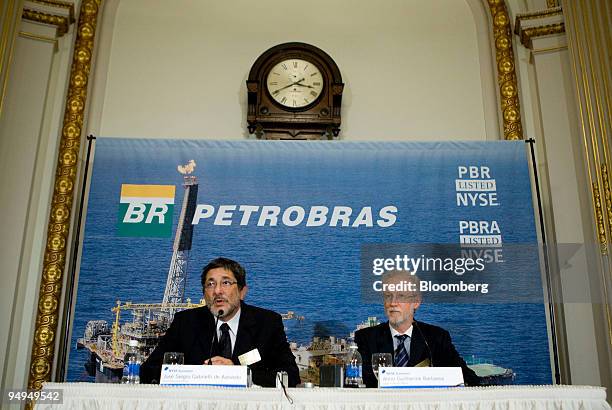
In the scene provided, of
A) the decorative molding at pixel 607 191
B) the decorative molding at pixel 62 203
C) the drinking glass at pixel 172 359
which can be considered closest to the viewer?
the drinking glass at pixel 172 359

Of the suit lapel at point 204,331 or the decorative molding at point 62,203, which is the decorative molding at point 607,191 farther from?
the decorative molding at point 62,203

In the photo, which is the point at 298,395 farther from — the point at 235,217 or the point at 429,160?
the point at 429,160

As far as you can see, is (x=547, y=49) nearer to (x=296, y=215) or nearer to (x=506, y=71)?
(x=506, y=71)

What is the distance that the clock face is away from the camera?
4.67 m

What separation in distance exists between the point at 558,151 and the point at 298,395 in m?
2.81

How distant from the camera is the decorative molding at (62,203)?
13.4ft

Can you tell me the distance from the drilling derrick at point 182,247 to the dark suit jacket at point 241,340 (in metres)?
0.12

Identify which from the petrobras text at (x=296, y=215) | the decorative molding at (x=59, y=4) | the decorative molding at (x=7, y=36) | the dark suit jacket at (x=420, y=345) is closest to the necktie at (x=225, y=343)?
the petrobras text at (x=296, y=215)

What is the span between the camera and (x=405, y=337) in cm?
389

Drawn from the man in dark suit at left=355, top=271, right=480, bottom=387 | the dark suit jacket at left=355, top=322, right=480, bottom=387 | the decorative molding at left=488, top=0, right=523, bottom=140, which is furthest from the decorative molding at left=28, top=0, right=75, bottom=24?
the decorative molding at left=488, top=0, right=523, bottom=140

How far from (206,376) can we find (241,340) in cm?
118

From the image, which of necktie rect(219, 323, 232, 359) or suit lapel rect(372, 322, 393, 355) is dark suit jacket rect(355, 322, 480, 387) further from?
necktie rect(219, 323, 232, 359)

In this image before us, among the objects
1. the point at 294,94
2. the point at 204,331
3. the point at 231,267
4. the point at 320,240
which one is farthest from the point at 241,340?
the point at 294,94

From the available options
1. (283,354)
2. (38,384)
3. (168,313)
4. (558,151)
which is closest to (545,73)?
(558,151)
